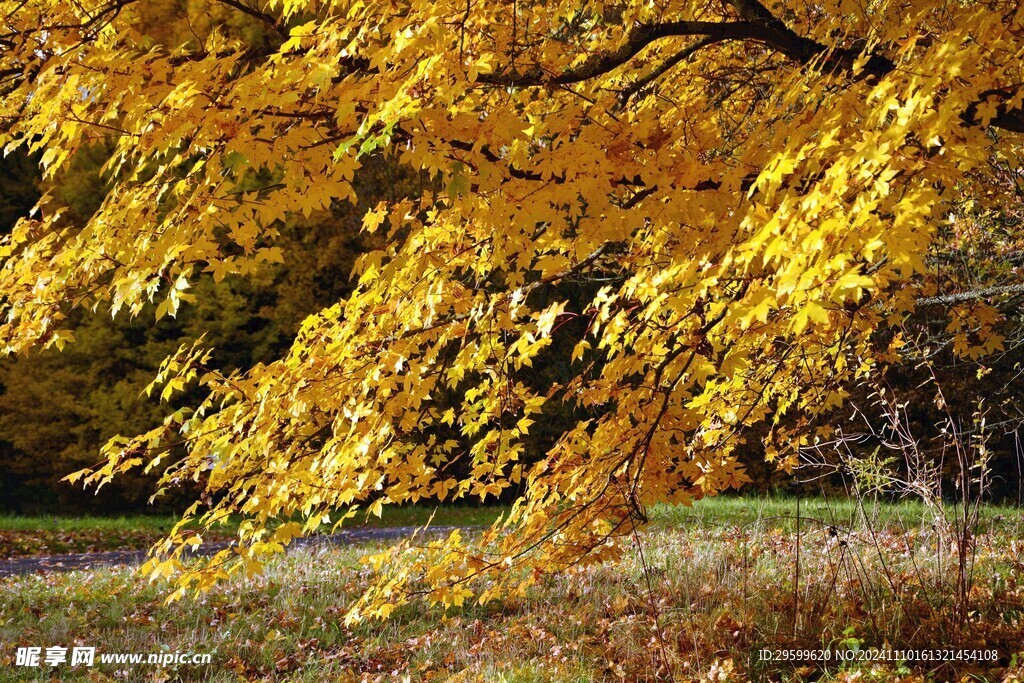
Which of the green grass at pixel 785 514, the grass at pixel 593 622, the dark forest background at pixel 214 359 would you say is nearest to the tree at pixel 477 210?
the grass at pixel 593 622

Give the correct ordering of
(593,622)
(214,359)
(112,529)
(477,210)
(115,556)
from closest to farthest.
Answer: (477,210)
(593,622)
(115,556)
(112,529)
(214,359)

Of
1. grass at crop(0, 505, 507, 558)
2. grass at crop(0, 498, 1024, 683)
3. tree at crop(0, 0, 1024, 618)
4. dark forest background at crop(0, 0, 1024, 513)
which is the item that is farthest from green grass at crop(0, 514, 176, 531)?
tree at crop(0, 0, 1024, 618)

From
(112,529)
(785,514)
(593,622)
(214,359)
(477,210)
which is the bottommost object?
(785,514)

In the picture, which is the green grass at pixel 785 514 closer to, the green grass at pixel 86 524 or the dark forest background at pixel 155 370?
the dark forest background at pixel 155 370

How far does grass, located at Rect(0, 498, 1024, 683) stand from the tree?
3.04 feet

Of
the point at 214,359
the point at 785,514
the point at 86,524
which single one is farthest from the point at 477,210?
the point at 214,359

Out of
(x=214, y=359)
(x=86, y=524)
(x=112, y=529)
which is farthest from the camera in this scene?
(x=214, y=359)

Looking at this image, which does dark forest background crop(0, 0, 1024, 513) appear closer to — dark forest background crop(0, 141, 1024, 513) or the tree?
dark forest background crop(0, 141, 1024, 513)

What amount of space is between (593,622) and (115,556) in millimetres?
6636

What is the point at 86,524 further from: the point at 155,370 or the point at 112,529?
the point at 155,370

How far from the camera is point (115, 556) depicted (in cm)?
988

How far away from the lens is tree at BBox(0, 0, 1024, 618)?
2891 mm

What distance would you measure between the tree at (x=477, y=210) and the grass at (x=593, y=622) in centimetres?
93

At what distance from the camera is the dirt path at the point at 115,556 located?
8.84 meters
